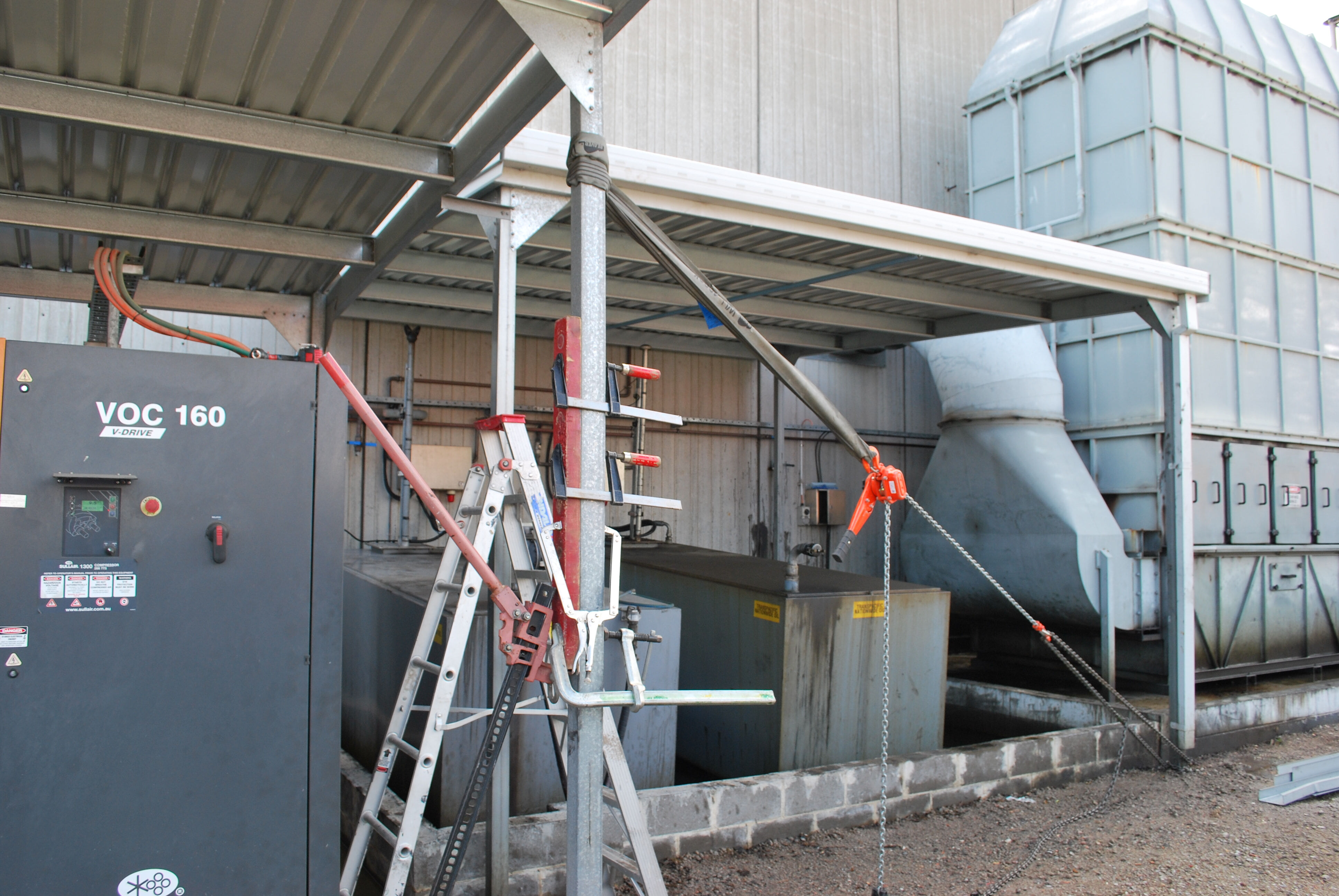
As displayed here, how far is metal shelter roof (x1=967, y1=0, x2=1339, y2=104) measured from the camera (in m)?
8.70

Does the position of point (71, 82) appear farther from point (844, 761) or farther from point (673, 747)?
point (844, 761)

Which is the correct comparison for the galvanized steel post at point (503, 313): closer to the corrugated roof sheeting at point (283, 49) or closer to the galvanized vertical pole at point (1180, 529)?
the corrugated roof sheeting at point (283, 49)

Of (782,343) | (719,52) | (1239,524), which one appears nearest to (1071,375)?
(1239,524)

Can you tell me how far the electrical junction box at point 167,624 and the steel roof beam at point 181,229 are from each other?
1872mm

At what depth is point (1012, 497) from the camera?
8.23m

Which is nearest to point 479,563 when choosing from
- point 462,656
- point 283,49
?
point 462,656

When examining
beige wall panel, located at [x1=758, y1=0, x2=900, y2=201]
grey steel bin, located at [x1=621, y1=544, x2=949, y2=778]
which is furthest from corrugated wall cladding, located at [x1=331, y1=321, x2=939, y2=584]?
grey steel bin, located at [x1=621, y1=544, x2=949, y2=778]

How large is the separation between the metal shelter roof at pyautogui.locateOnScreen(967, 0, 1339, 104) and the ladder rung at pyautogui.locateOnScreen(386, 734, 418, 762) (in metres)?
9.19

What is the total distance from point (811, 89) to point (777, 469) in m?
4.84

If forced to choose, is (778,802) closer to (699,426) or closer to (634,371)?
(634,371)

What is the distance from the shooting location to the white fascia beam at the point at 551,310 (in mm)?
6789

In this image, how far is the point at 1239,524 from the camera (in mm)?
8430

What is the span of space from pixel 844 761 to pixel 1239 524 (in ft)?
18.5

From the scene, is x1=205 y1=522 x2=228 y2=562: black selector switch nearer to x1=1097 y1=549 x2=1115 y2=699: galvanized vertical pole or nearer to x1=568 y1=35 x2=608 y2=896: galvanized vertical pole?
x1=568 y1=35 x2=608 y2=896: galvanized vertical pole
